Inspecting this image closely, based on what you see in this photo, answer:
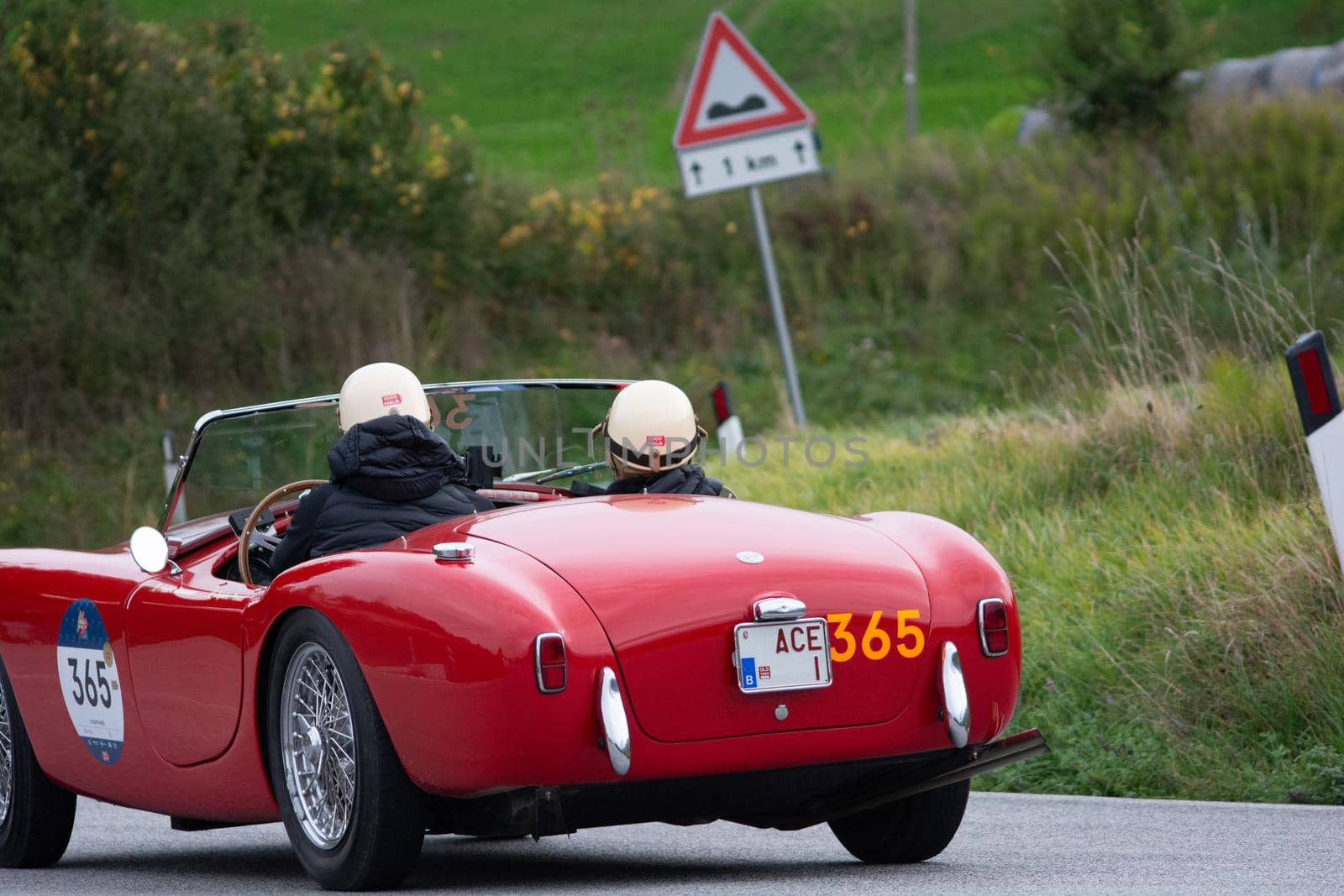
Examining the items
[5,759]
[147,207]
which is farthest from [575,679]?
[147,207]

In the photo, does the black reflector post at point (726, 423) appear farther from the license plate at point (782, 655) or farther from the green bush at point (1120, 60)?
the green bush at point (1120, 60)

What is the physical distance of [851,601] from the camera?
4934mm

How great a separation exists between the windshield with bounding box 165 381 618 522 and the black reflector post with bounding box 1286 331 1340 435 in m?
2.12

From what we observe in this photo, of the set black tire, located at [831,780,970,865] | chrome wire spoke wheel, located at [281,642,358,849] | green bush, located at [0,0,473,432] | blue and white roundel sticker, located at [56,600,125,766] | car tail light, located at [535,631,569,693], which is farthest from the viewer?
green bush, located at [0,0,473,432]

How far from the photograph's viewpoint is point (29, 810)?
255 inches

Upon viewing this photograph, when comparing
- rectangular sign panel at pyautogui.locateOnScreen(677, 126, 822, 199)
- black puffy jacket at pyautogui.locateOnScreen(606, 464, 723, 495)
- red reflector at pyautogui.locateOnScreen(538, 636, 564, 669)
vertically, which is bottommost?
red reflector at pyautogui.locateOnScreen(538, 636, 564, 669)

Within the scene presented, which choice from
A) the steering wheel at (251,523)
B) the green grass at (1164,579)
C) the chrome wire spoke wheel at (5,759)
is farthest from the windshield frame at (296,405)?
the green grass at (1164,579)

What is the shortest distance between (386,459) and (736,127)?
23.2 feet

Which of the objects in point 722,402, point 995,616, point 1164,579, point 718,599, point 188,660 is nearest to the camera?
point 718,599

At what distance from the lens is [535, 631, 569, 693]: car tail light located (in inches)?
180

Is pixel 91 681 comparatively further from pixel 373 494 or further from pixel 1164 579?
pixel 1164 579

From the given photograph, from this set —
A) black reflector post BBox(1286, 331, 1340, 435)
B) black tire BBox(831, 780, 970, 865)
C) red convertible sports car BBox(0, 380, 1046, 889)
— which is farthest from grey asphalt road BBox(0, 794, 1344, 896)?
black reflector post BBox(1286, 331, 1340, 435)

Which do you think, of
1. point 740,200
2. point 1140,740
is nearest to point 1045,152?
point 740,200

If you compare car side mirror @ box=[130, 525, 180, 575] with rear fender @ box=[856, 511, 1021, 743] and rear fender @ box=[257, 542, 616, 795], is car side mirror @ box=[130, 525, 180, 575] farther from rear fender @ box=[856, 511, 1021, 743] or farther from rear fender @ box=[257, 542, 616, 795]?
rear fender @ box=[856, 511, 1021, 743]
